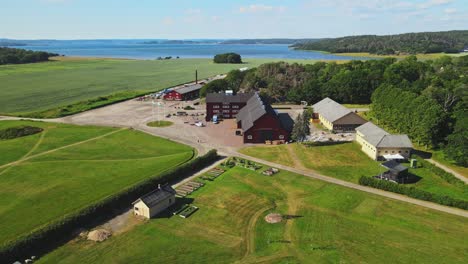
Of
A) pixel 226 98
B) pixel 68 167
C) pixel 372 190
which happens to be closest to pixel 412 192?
pixel 372 190

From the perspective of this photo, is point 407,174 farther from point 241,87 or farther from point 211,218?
point 241,87

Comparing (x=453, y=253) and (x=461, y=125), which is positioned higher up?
(x=461, y=125)

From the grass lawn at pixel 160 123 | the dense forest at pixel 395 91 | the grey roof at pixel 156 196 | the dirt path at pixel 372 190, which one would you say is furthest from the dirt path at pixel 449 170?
the grass lawn at pixel 160 123

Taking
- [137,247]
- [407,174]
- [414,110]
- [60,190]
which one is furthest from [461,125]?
[60,190]

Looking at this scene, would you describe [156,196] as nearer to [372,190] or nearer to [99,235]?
[99,235]

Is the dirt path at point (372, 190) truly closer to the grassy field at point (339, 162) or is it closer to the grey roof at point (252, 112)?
the grassy field at point (339, 162)

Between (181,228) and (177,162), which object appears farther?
(177,162)

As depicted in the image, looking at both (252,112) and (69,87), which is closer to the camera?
(252,112)

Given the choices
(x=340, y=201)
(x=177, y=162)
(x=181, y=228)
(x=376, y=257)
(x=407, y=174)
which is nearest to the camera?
(x=376, y=257)
